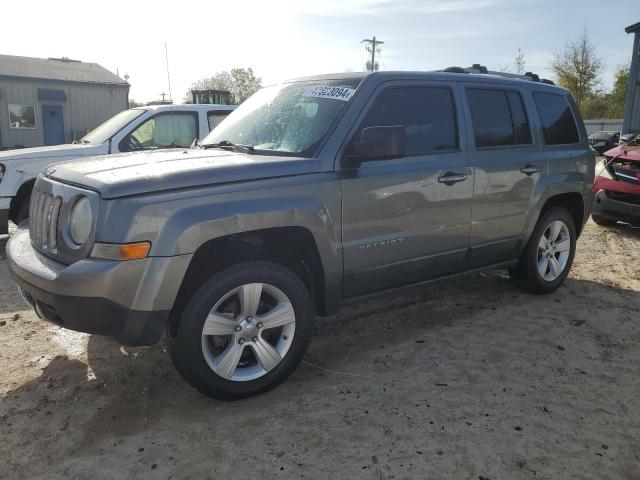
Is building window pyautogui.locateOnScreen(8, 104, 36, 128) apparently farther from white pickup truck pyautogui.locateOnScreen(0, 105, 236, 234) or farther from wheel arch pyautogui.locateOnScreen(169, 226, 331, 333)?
wheel arch pyautogui.locateOnScreen(169, 226, 331, 333)

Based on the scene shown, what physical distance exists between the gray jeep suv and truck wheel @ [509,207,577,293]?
0.32 m

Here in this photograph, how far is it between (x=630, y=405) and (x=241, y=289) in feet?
8.00

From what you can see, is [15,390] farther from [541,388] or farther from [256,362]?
[541,388]

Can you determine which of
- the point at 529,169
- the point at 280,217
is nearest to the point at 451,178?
the point at 529,169

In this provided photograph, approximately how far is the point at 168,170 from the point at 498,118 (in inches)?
113

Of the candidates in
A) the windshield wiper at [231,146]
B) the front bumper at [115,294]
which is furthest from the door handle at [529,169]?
the front bumper at [115,294]

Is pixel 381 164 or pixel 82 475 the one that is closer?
pixel 82 475

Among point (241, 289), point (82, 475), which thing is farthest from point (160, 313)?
point (82, 475)

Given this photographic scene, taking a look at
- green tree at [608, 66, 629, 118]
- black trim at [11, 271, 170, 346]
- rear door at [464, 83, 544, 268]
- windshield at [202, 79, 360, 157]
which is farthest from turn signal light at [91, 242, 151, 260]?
green tree at [608, 66, 629, 118]

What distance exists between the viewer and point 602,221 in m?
8.15

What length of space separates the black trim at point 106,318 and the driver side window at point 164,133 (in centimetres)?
415

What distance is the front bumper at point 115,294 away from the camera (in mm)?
2660

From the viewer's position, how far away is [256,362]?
3250 millimetres

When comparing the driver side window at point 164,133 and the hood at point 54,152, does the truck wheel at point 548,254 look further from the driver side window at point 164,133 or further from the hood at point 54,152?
the hood at point 54,152
